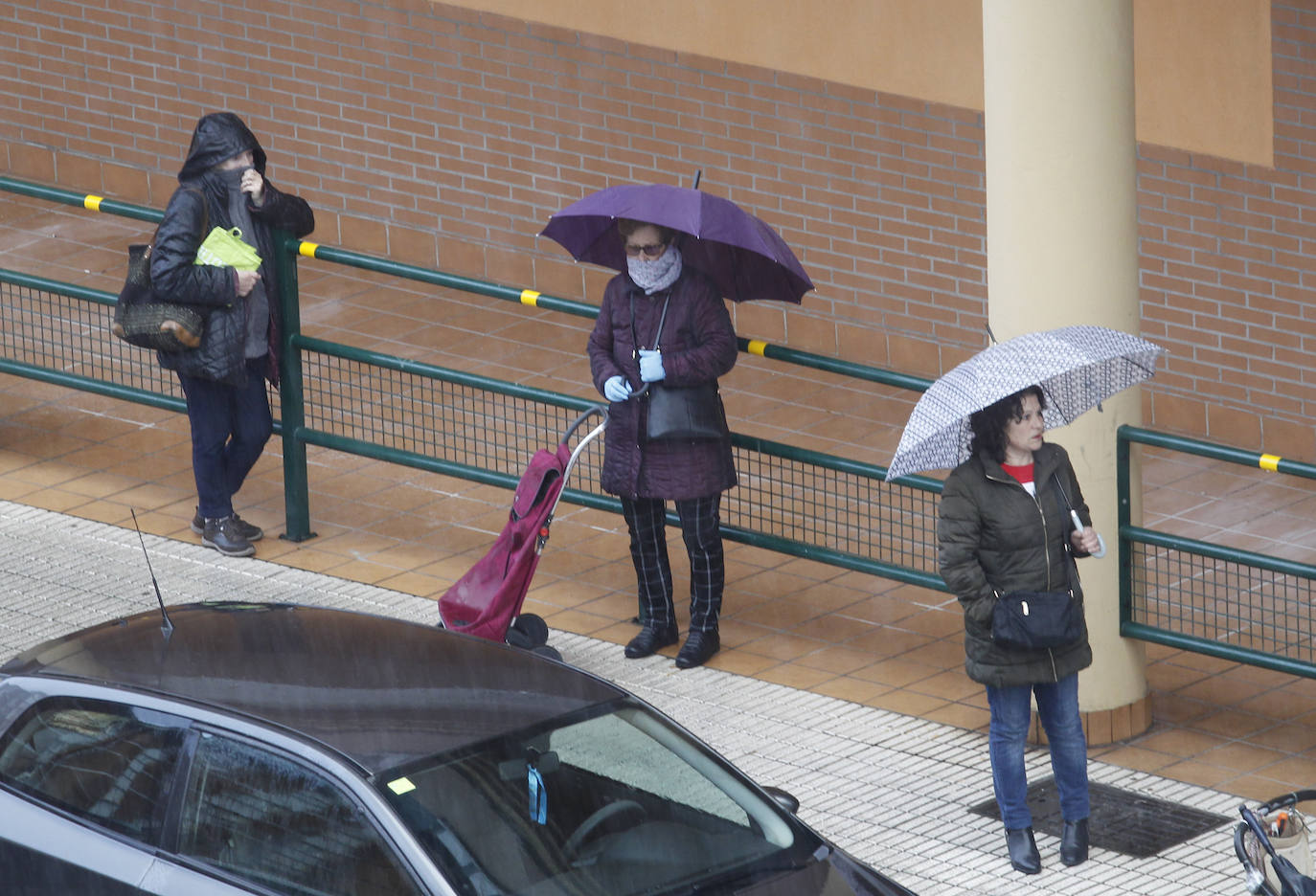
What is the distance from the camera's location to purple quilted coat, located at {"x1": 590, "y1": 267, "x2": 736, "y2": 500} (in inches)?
360

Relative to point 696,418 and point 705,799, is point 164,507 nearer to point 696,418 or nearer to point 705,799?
point 696,418

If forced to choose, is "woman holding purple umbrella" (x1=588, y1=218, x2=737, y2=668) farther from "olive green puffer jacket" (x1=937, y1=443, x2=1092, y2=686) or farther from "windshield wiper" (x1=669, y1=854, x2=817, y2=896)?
"windshield wiper" (x1=669, y1=854, x2=817, y2=896)

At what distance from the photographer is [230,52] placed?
15180 millimetres

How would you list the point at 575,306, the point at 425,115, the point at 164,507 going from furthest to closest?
the point at 425,115, the point at 164,507, the point at 575,306

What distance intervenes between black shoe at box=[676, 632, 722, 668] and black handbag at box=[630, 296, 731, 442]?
89 centimetres

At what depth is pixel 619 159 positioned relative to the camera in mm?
13812

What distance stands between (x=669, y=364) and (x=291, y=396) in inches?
92.4

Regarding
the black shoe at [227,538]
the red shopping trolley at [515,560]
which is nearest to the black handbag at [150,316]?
the black shoe at [227,538]

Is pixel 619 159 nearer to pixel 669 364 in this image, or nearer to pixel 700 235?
pixel 669 364

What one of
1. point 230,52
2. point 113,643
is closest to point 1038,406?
point 113,643

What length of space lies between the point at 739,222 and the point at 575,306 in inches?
41.5

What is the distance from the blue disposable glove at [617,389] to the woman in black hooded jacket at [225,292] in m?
1.93

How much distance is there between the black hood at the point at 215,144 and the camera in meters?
10.1

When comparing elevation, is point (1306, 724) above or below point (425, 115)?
below
